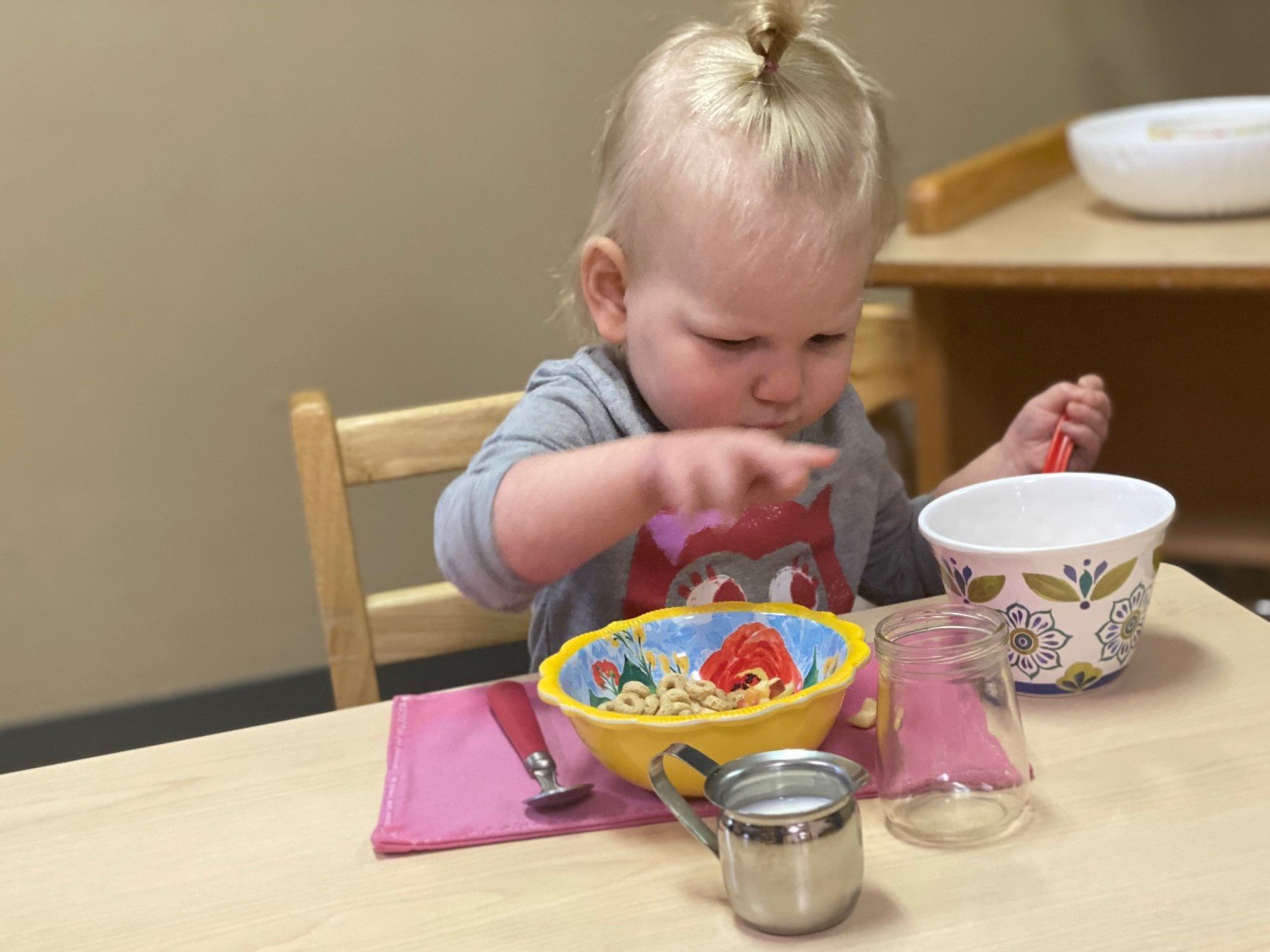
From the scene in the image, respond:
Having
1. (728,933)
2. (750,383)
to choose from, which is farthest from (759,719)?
(750,383)

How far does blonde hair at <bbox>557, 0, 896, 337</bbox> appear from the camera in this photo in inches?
34.0

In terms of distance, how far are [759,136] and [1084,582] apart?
1.13ft

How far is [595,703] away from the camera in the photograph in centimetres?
75

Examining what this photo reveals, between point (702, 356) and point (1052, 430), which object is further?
point (1052, 430)

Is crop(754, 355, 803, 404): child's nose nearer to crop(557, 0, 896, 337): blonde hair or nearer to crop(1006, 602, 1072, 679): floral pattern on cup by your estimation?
crop(557, 0, 896, 337): blonde hair

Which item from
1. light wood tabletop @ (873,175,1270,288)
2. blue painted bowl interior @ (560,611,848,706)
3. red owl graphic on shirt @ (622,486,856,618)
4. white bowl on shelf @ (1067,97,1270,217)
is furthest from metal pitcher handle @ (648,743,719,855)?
white bowl on shelf @ (1067,97,1270,217)

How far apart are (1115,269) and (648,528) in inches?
33.6

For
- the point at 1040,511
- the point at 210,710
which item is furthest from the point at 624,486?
the point at 210,710

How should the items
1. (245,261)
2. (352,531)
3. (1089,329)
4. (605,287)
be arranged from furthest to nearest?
1. (245,261)
2. (1089,329)
3. (352,531)
4. (605,287)

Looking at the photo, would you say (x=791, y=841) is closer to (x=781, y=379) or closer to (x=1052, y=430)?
(x=781, y=379)

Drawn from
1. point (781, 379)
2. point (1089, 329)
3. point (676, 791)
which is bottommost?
point (1089, 329)

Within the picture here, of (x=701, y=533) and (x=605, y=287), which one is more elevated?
(x=605, y=287)

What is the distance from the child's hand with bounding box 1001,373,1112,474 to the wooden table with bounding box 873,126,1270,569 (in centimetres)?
62

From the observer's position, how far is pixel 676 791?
2.11 ft
